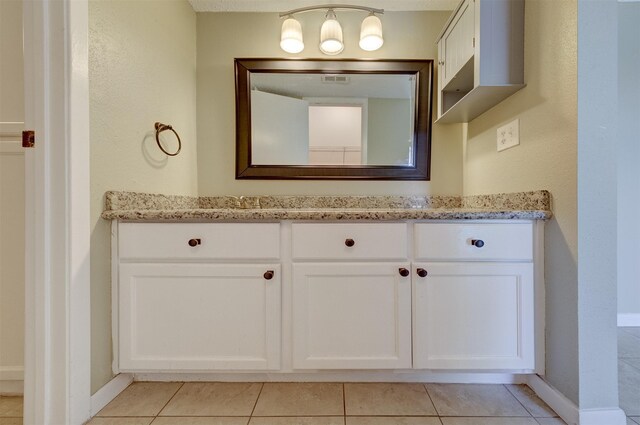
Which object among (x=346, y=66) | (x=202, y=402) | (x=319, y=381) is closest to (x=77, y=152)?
(x=202, y=402)

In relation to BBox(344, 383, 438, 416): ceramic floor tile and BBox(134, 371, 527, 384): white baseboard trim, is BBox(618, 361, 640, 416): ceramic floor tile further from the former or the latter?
BBox(344, 383, 438, 416): ceramic floor tile

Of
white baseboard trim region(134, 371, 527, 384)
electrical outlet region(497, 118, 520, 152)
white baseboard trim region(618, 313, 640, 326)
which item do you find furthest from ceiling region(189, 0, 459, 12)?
white baseboard trim region(618, 313, 640, 326)

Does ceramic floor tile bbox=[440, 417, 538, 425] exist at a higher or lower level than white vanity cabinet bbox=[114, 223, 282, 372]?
lower

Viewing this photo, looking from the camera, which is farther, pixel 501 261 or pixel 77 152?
pixel 501 261

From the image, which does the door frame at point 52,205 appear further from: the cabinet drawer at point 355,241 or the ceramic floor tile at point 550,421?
the ceramic floor tile at point 550,421

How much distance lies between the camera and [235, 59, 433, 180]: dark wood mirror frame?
1721 millimetres

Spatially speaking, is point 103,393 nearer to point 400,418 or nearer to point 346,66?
point 400,418

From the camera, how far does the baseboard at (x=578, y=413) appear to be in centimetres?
98

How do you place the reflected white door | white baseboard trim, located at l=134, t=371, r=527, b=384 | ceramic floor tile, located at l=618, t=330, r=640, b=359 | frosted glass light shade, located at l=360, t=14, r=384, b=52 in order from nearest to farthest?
white baseboard trim, located at l=134, t=371, r=527, b=384 < ceramic floor tile, located at l=618, t=330, r=640, b=359 < frosted glass light shade, located at l=360, t=14, r=384, b=52 < the reflected white door

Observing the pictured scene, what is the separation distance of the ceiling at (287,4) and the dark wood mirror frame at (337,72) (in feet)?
0.99

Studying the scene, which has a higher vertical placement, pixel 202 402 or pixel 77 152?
pixel 77 152

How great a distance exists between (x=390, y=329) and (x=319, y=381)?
1.29 ft

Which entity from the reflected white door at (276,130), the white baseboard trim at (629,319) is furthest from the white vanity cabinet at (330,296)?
the white baseboard trim at (629,319)

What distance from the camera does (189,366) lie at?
1146 mm
